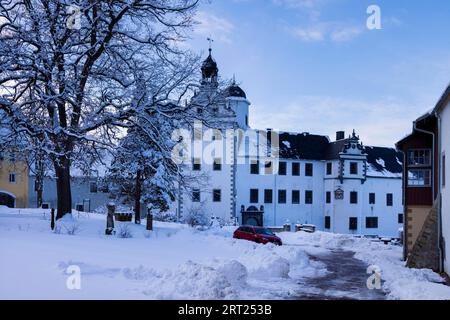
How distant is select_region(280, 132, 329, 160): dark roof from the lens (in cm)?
5294

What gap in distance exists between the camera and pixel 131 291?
32.6 ft

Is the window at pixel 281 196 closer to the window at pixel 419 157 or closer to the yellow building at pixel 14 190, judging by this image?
the window at pixel 419 157

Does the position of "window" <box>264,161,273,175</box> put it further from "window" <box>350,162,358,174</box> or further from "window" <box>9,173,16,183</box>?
"window" <box>9,173,16,183</box>

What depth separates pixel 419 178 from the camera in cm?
2511

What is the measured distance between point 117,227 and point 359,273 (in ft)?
37.7

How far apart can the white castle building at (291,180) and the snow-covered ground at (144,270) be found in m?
26.5

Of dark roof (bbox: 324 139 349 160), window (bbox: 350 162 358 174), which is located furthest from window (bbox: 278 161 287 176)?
window (bbox: 350 162 358 174)

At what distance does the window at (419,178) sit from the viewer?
24.5 meters

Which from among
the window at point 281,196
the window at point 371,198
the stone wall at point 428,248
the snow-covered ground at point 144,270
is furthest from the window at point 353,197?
the stone wall at point 428,248

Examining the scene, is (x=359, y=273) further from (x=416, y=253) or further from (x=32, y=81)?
(x=32, y=81)

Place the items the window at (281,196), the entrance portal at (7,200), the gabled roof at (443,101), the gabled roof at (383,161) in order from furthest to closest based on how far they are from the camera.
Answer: the gabled roof at (383,161), the entrance portal at (7,200), the window at (281,196), the gabled roof at (443,101)

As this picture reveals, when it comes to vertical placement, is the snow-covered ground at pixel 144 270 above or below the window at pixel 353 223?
above

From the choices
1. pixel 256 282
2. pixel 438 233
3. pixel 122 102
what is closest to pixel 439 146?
pixel 438 233

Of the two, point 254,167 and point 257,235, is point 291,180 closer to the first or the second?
point 254,167
